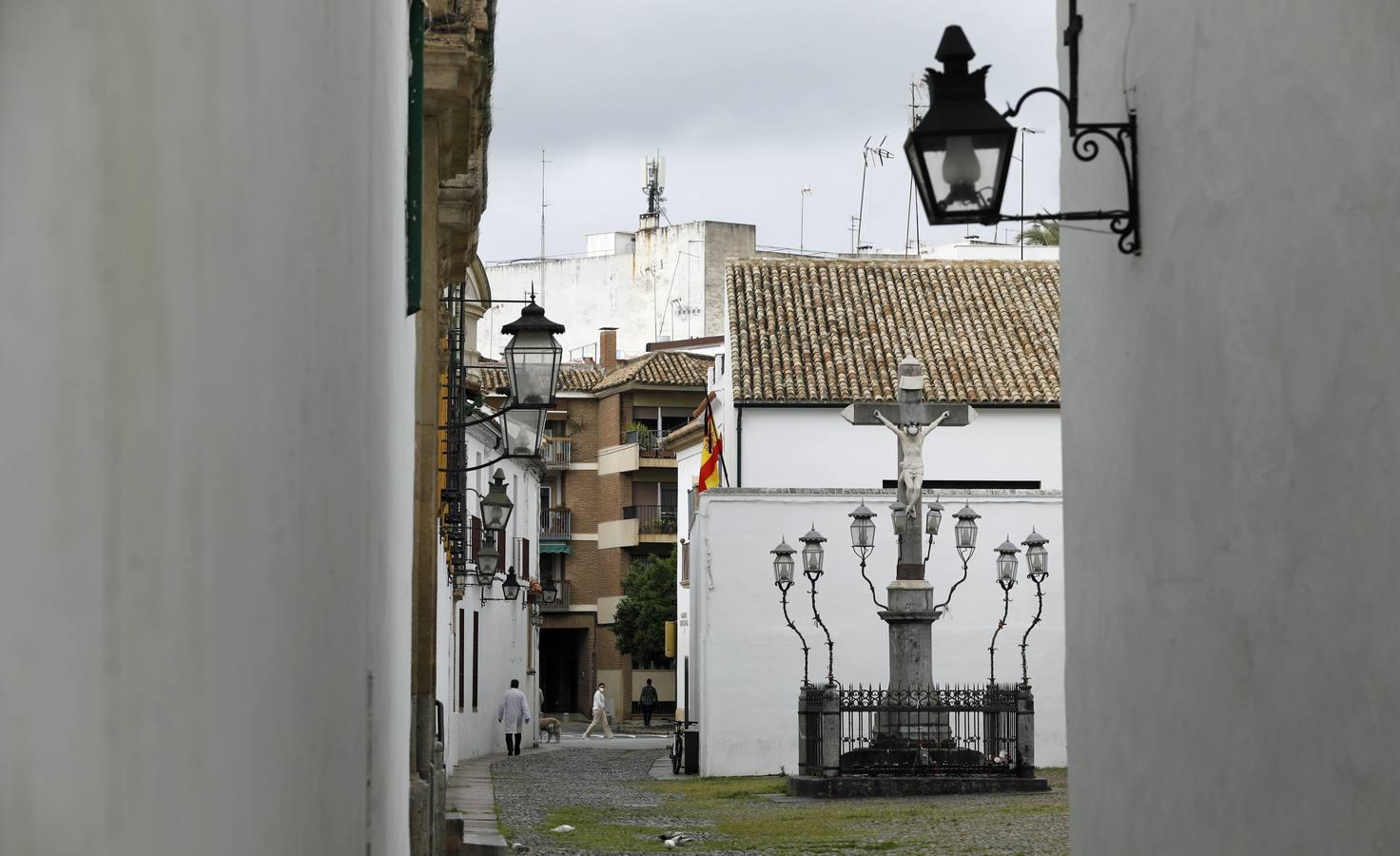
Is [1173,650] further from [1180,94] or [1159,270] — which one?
[1180,94]

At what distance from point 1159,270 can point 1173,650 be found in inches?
53.1

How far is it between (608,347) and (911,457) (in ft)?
111

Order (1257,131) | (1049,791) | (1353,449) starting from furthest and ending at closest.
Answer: (1049,791) → (1257,131) → (1353,449)

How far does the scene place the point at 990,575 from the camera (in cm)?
2584

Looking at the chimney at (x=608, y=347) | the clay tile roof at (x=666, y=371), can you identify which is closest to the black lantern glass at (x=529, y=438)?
the clay tile roof at (x=666, y=371)

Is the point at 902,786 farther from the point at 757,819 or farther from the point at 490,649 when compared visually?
the point at 490,649

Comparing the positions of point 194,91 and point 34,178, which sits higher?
point 194,91

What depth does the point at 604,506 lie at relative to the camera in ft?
183

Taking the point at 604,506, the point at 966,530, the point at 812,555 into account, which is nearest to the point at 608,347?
the point at 604,506

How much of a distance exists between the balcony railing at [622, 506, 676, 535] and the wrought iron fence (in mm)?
33960

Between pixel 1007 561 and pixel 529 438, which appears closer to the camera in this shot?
pixel 529 438

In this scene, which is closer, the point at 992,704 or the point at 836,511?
the point at 992,704

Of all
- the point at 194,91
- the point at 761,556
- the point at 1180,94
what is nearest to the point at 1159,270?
the point at 1180,94

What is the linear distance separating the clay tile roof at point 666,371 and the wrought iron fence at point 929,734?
102ft
